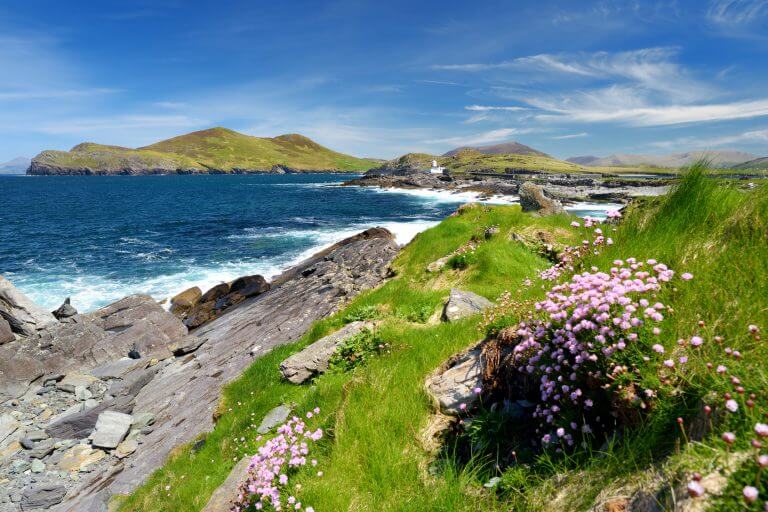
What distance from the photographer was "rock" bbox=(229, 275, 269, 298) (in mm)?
30031

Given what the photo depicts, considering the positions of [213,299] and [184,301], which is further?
[184,301]

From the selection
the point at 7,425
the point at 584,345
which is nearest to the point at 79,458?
the point at 7,425

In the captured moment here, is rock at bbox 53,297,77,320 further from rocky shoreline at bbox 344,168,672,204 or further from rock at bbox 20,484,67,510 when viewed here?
rocky shoreline at bbox 344,168,672,204

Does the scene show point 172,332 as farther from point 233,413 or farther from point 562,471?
point 562,471

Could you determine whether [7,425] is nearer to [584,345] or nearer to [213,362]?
[213,362]

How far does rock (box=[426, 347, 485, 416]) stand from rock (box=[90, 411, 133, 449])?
1591 cm

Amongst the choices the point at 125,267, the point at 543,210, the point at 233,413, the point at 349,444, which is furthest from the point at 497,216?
the point at 125,267

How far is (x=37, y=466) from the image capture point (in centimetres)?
1501

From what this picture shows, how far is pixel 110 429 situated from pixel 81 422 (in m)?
2.56

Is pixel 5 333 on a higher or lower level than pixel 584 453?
lower

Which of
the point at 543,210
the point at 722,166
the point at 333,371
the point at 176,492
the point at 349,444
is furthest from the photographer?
the point at 543,210

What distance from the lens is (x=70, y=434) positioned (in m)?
16.7

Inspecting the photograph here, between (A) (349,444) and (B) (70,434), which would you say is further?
(B) (70,434)

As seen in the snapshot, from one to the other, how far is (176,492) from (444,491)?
7228mm
